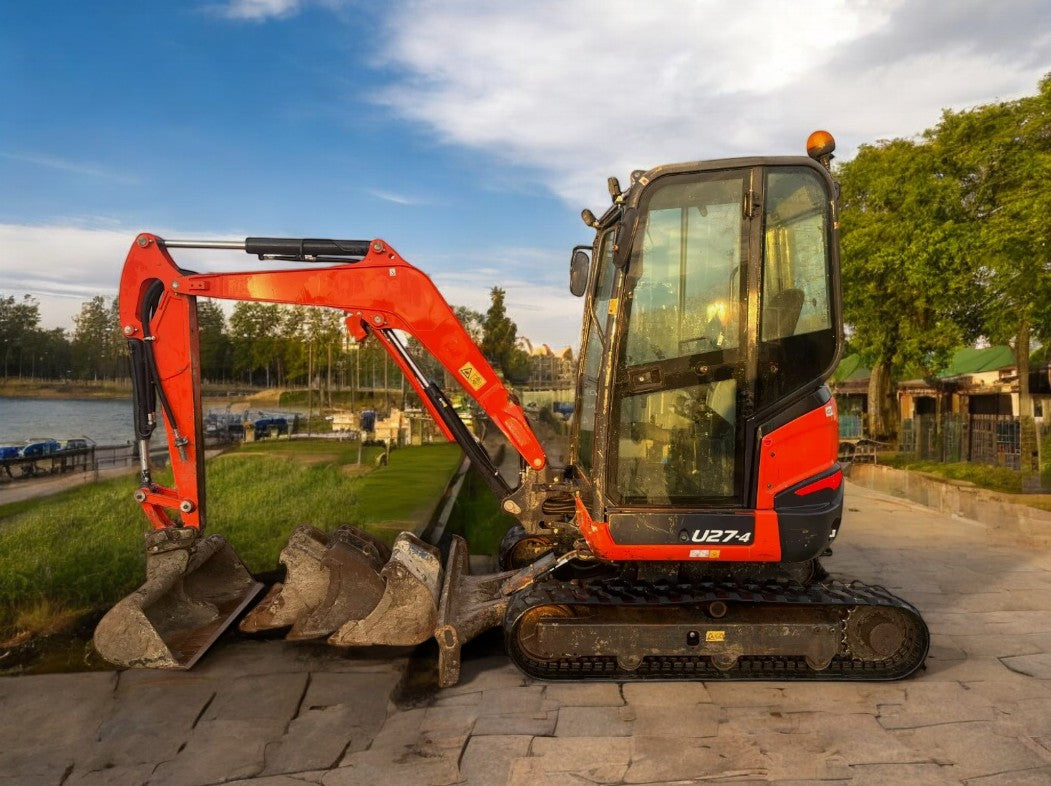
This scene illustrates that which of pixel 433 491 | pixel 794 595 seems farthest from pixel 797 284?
pixel 433 491

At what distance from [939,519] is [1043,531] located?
1.41 metres

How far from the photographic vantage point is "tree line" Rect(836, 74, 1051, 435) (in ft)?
53.3

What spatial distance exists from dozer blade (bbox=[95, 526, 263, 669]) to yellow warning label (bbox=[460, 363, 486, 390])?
2.38 m

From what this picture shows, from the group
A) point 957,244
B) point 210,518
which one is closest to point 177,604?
point 210,518

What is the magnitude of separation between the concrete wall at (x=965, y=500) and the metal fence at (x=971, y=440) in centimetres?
213

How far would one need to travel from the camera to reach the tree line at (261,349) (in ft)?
160

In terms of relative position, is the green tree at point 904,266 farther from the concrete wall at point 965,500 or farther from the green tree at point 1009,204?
the concrete wall at point 965,500

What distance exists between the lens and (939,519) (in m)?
11.8

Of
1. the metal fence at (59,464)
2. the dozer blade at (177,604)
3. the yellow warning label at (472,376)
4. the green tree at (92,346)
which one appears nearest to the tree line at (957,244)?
the yellow warning label at (472,376)

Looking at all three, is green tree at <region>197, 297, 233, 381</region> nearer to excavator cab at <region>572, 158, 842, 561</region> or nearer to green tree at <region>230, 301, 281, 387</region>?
green tree at <region>230, 301, 281, 387</region>

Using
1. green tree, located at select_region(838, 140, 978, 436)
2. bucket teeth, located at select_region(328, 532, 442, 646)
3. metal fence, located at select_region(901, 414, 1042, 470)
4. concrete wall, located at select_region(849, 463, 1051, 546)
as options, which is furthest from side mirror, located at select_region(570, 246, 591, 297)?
green tree, located at select_region(838, 140, 978, 436)

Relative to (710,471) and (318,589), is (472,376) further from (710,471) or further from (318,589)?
(318,589)

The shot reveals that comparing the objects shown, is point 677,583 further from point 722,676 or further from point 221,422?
point 221,422

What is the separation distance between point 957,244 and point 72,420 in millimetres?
68903
